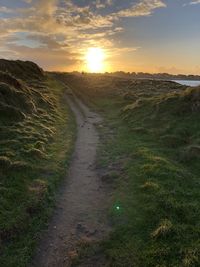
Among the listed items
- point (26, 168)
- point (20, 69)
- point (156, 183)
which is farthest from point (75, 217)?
point (20, 69)

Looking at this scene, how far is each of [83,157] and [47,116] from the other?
46.5ft

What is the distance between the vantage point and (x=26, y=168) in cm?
1972

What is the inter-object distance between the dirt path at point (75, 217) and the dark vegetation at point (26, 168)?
51 centimetres

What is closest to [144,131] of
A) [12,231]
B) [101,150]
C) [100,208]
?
[101,150]

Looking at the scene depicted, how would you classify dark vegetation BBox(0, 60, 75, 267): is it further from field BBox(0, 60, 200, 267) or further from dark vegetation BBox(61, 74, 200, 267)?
dark vegetation BBox(61, 74, 200, 267)

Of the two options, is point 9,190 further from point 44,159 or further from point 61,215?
point 44,159

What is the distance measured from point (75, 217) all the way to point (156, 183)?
4976 mm

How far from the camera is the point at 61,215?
15.5 metres

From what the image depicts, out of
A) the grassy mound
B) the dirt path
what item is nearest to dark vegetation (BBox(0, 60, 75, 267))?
the dirt path

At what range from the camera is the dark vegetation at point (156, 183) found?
486 inches

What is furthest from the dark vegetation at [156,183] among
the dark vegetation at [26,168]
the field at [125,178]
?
the dark vegetation at [26,168]

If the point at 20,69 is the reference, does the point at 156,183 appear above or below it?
below

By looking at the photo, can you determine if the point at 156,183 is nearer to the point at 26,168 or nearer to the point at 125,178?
the point at 125,178

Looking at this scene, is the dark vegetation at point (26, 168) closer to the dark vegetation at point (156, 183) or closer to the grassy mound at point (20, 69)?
the dark vegetation at point (156, 183)
